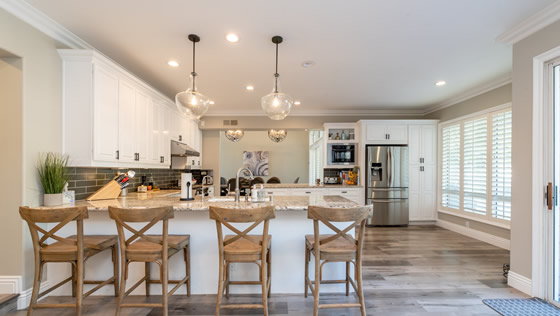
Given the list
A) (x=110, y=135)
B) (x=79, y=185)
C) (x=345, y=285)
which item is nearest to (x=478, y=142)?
(x=345, y=285)

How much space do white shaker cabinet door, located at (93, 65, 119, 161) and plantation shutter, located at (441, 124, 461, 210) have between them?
5573 mm

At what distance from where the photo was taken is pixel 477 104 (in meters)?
4.50

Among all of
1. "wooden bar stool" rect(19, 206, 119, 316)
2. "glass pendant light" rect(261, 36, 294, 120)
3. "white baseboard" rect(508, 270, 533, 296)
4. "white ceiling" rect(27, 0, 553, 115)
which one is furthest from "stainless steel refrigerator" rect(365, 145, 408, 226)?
"wooden bar stool" rect(19, 206, 119, 316)

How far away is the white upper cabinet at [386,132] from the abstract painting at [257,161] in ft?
15.3

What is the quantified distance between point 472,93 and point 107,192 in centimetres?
574

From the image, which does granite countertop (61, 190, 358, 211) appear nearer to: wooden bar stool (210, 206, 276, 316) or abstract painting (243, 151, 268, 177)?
wooden bar stool (210, 206, 276, 316)

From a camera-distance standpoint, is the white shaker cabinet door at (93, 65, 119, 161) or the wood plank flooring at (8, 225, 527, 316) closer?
the wood plank flooring at (8, 225, 527, 316)

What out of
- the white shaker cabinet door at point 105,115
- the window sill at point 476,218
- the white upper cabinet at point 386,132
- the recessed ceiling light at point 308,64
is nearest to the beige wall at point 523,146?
the window sill at point 476,218

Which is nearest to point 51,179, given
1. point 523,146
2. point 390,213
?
point 523,146

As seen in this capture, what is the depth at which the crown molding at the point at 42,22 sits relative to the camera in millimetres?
2137

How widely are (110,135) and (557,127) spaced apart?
4365 mm

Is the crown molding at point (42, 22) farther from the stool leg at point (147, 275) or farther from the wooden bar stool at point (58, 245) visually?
the stool leg at point (147, 275)

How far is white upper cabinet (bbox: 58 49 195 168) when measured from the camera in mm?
2652

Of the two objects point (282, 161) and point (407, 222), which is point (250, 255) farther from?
point (282, 161)
